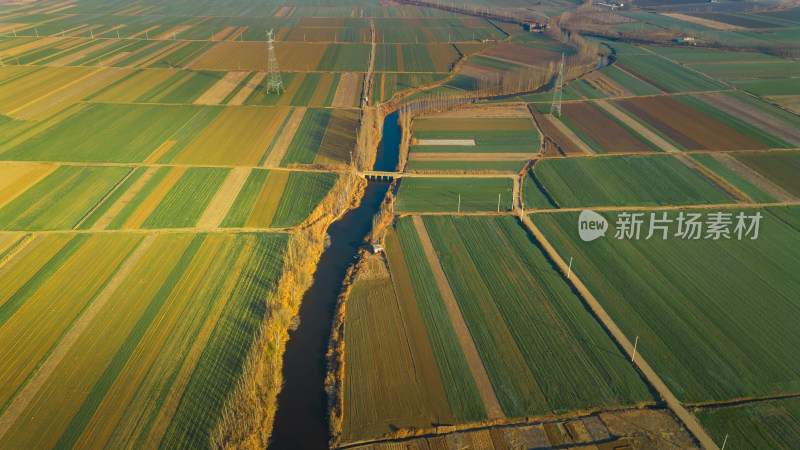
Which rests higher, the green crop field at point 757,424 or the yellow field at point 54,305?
the yellow field at point 54,305

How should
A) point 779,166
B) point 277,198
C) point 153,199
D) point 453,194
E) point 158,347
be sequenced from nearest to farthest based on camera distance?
1. point 158,347
2. point 153,199
3. point 277,198
4. point 453,194
5. point 779,166

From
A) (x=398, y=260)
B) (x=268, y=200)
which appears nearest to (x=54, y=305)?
(x=268, y=200)

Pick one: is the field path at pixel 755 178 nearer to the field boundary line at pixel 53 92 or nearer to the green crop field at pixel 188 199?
the green crop field at pixel 188 199

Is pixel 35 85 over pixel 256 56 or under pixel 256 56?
under

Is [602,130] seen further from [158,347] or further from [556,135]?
[158,347]

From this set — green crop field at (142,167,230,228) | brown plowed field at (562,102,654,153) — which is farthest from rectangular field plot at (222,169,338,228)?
brown plowed field at (562,102,654,153)

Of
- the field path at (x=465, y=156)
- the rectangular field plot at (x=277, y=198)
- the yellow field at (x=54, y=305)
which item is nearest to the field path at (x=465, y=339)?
the rectangular field plot at (x=277, y=198)

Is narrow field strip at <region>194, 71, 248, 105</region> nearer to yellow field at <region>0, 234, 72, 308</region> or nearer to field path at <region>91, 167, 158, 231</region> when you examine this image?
field path at <region>91, 167, 158, 231</region>
